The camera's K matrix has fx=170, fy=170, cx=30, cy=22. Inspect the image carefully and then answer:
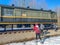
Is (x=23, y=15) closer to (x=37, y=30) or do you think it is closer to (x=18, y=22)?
(x=18, y=22)

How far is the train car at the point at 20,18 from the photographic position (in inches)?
823

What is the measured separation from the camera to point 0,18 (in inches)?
800

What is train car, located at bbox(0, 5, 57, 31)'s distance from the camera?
20903 mm

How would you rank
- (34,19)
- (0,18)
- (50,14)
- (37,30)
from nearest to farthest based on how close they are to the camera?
(37,30) → (0,18) → (34,19) → (50,14)

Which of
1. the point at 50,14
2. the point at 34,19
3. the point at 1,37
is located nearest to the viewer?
the point at 1,37

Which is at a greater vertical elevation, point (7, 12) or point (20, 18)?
point (7, 12)

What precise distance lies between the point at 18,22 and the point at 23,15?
6.19 feet

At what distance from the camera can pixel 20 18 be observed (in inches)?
906

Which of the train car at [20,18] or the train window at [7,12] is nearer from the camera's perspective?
the train car at [20,18]

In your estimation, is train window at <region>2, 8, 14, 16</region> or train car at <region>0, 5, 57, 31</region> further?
train window at <region>2, 8, 14, 16</region>

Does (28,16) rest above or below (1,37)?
above

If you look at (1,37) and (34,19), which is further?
(34,19)

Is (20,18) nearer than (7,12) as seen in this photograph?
No

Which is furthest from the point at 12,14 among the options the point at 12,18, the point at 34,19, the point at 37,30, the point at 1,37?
the point at 37,30
